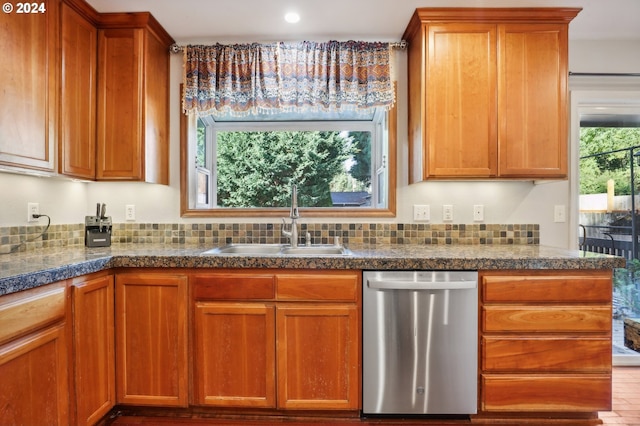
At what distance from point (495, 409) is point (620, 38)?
264 cm

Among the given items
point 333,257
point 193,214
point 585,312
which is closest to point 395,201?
point 333,257

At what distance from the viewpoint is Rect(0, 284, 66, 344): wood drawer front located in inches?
48.2

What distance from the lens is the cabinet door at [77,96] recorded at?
1907 mm

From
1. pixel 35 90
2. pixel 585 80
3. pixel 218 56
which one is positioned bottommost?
pixel 35 90

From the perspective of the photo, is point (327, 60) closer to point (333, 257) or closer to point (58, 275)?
point (333, 257)

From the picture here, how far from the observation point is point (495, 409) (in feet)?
5.86

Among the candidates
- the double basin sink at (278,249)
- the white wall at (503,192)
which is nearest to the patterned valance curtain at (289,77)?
the white wall at (503,192)

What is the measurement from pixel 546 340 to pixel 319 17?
2257mm

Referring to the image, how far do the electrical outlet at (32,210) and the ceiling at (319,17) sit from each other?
4.11 ft

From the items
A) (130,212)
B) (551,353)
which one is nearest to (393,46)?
(551,353)

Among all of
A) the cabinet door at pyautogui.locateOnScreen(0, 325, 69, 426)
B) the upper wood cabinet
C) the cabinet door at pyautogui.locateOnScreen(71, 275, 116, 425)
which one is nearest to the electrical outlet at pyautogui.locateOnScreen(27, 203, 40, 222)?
the cabinet door at pyautogui.locateOnScreen(71, 275, 116, 425)

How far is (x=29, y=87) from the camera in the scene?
171cm

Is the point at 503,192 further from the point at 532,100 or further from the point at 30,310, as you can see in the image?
the point at 30,310

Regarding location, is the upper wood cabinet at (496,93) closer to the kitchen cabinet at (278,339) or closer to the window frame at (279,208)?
the window frame at (279,208)
